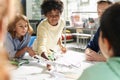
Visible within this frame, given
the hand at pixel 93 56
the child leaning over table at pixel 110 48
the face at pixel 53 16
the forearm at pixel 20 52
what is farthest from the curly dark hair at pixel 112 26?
the forearm at pixel 20 52

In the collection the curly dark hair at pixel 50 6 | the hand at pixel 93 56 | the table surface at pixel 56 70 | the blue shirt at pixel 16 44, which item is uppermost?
the curly dark hair at pixel 50 6

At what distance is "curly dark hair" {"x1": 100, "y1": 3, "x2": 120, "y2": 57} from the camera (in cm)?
73

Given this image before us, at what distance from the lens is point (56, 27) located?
1.95m

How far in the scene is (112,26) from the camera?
74 centimetres

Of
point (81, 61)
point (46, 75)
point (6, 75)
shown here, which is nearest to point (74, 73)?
point (46, 75)

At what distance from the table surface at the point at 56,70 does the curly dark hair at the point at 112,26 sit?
576 mm

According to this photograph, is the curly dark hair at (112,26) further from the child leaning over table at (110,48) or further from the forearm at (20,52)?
the forearm at (20,52)

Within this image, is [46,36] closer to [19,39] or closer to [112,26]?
[19,39]

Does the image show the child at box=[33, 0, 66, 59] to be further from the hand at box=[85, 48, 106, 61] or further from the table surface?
the hand at box=[85, 48, 106, 61]

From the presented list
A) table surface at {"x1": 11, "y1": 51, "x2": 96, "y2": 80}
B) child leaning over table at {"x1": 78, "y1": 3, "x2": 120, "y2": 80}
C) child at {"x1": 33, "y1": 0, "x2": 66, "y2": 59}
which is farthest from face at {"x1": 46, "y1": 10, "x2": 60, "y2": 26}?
child leaning over table at {"x1": 78, "y1": 3, "x2": 120, "y2": 80}

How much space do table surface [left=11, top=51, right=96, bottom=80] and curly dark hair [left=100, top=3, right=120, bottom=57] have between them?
1.89 ft

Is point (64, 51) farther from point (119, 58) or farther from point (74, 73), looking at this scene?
point (119, 58)

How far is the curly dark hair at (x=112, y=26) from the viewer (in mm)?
733

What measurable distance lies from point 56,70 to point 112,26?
80cm
